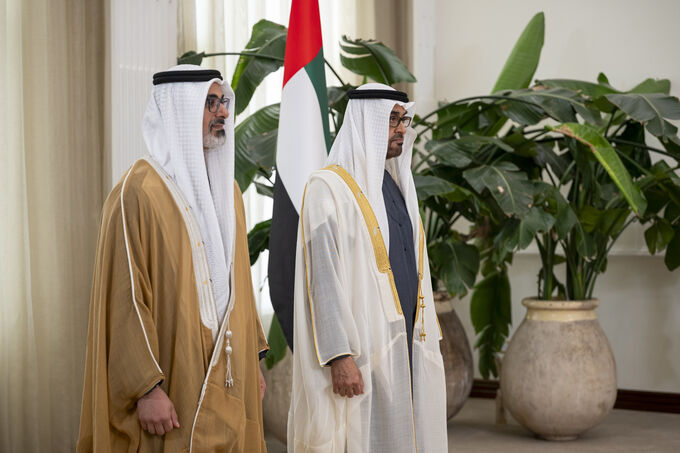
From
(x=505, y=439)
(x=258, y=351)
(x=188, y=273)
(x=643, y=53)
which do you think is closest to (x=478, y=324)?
(x=505, y=439)

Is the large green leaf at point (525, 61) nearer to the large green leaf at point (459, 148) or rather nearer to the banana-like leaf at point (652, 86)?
the banana-like leaf at point (652, 86)

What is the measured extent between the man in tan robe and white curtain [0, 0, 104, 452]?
1385 millimetres

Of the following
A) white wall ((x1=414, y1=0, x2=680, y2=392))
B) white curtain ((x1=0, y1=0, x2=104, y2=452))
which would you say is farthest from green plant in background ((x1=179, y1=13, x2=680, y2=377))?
white curtain ((x1=0, y1=0, x2=104, y2=452))

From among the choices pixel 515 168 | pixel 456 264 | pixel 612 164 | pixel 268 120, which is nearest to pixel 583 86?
pixel 515 168

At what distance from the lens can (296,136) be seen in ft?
10.6

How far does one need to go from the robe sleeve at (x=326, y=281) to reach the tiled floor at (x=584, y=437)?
1.91 m

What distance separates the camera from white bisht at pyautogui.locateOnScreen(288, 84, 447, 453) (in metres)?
2.35

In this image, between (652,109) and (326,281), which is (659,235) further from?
(326,281)

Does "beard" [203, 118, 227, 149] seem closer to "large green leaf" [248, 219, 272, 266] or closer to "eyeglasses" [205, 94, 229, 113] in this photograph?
"eyeglasses" [205, 94, 229, 113]

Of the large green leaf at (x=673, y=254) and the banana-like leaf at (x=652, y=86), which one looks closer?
the large green leaf at (x=673, y=254)

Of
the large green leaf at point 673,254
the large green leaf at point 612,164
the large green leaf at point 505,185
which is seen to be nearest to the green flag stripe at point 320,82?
the large green leaf at point 505,185

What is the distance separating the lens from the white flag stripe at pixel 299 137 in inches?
126

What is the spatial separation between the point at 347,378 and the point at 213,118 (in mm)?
846

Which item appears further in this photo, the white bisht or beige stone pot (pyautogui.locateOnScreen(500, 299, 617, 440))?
beige stone pot (pyautogui.locateOnScreen(500, 299, 617, 440))
